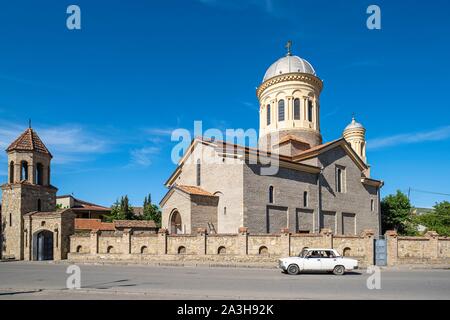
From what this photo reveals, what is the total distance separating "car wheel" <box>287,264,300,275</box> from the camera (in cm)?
1736

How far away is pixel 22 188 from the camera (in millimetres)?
28953

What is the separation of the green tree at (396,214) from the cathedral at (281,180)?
8.40 metres

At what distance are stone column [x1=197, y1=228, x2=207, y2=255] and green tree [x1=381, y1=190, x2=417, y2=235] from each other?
2943cm

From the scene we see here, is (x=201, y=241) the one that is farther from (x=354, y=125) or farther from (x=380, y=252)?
(x=354, y=125)

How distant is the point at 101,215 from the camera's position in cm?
6981

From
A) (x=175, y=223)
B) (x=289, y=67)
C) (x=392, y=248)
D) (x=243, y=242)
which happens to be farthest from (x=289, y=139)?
(x=392, y=248)

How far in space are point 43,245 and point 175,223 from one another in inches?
403

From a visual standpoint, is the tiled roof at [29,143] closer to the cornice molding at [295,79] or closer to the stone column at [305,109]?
the cornice molding at [295,79]

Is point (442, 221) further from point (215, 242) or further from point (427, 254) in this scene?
point (215, 242)

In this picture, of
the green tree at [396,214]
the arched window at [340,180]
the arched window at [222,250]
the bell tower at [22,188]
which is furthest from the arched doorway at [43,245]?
the green tree at [396,214]

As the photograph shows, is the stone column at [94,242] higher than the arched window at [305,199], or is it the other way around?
the arched window at [305,199]

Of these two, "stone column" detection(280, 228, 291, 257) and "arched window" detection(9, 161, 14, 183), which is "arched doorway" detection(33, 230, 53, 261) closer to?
"arched window" detection(9, 161, 14, 183)

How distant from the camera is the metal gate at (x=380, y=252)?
23.2 m
